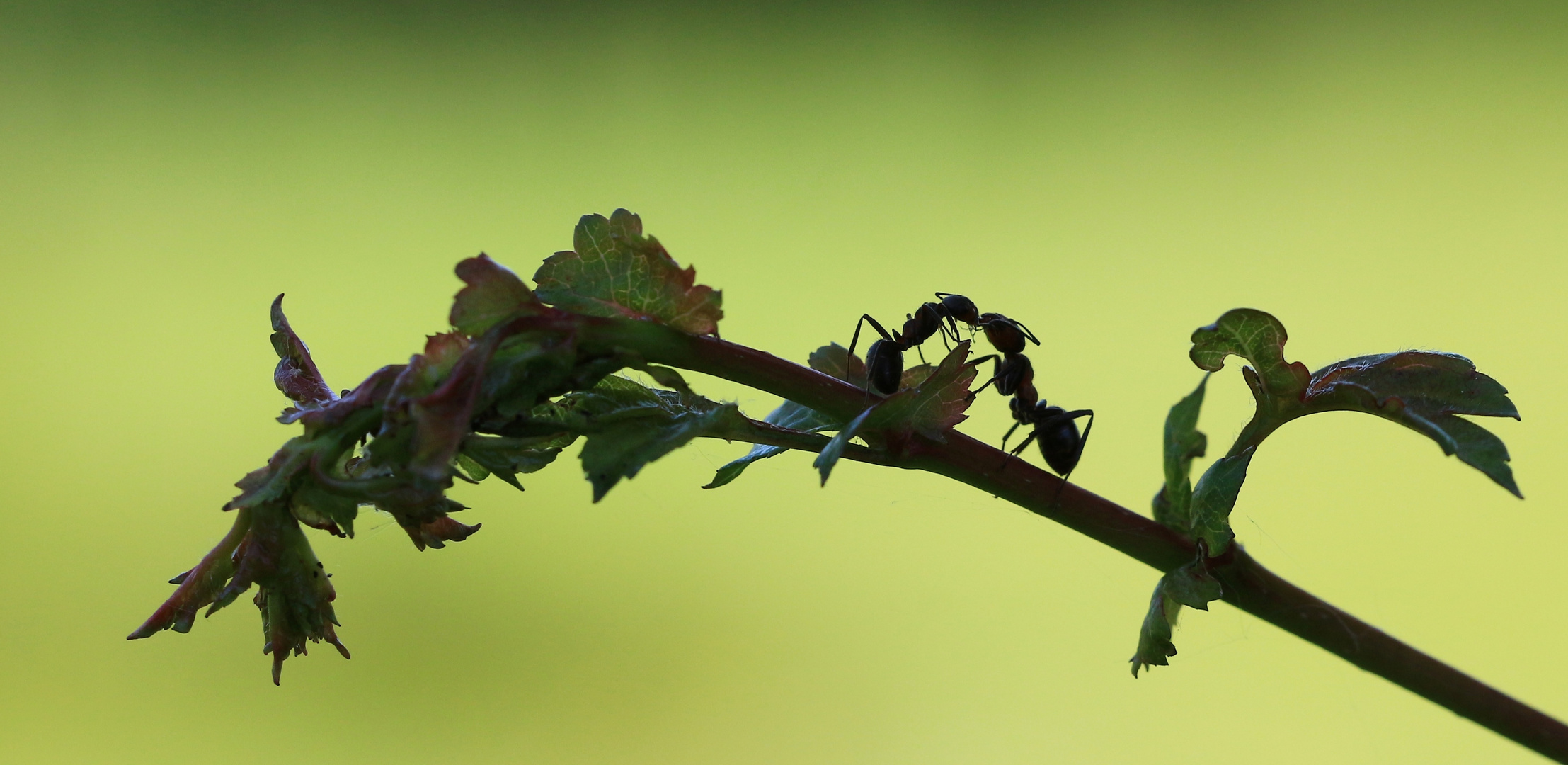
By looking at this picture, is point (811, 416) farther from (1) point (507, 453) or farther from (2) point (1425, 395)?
(2) point (1425, 395)

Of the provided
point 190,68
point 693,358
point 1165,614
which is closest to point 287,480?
point 693,358

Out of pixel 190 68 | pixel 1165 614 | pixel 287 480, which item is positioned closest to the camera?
pixel 287 480

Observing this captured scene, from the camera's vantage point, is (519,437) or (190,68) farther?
(190,68)

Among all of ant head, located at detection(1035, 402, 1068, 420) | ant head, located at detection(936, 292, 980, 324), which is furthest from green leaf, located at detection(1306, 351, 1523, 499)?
ant head, located at detection(936, 292, 980, 324)

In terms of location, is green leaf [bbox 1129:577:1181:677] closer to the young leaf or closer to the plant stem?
the plant stem

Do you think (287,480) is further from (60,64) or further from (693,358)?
(60,64)

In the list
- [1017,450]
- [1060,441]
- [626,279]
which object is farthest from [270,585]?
[1060,441]
